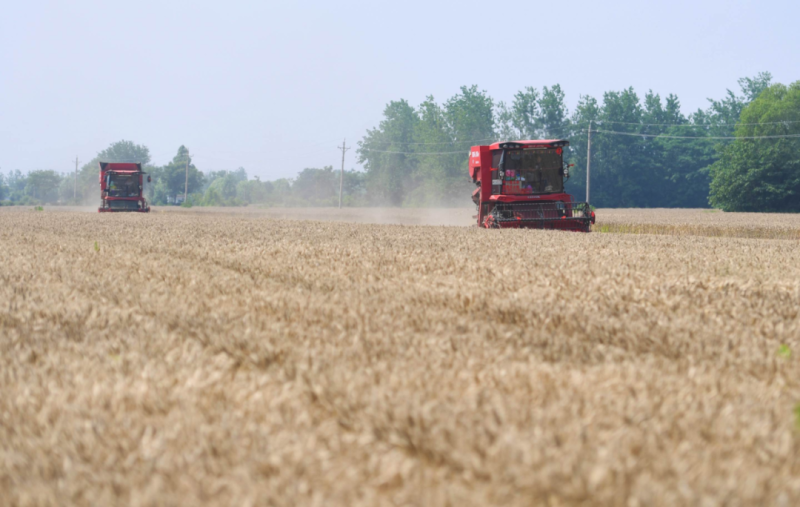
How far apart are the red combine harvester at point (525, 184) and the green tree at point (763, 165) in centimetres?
3841

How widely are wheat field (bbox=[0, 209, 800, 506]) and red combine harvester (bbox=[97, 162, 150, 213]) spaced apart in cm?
2993

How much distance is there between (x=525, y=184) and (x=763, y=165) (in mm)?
40586

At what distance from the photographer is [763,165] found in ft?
164

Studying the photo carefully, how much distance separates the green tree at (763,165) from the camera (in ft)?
162

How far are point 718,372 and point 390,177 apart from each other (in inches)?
3214

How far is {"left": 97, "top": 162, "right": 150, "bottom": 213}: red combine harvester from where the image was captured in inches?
1291

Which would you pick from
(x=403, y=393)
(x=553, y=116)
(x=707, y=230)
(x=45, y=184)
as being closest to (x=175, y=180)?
(x=45, y=184)

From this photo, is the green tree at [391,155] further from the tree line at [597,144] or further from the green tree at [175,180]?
the green tree at [175,180]

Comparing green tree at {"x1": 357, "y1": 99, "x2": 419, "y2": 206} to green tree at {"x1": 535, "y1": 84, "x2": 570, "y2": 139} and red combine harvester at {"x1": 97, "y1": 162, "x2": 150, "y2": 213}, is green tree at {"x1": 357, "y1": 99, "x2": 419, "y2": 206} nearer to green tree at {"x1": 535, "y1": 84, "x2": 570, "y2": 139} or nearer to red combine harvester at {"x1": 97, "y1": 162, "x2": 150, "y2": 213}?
green tree at {"x1": 535, "y1": 84, "x2": 570, "y2": 139}

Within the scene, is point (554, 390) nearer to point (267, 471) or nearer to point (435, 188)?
point (267, 471)

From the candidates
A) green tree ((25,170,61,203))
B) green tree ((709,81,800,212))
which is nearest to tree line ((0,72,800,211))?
green tree ((709,81,800,212))

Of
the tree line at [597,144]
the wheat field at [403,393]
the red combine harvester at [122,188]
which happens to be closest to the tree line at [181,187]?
the tree line at [597,144]

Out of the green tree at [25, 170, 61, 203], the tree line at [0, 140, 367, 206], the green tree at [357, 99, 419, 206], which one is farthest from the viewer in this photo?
the green tree at [25, 170, 61, 203]

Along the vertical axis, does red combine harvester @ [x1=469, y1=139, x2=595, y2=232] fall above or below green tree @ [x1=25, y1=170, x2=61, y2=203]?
below
